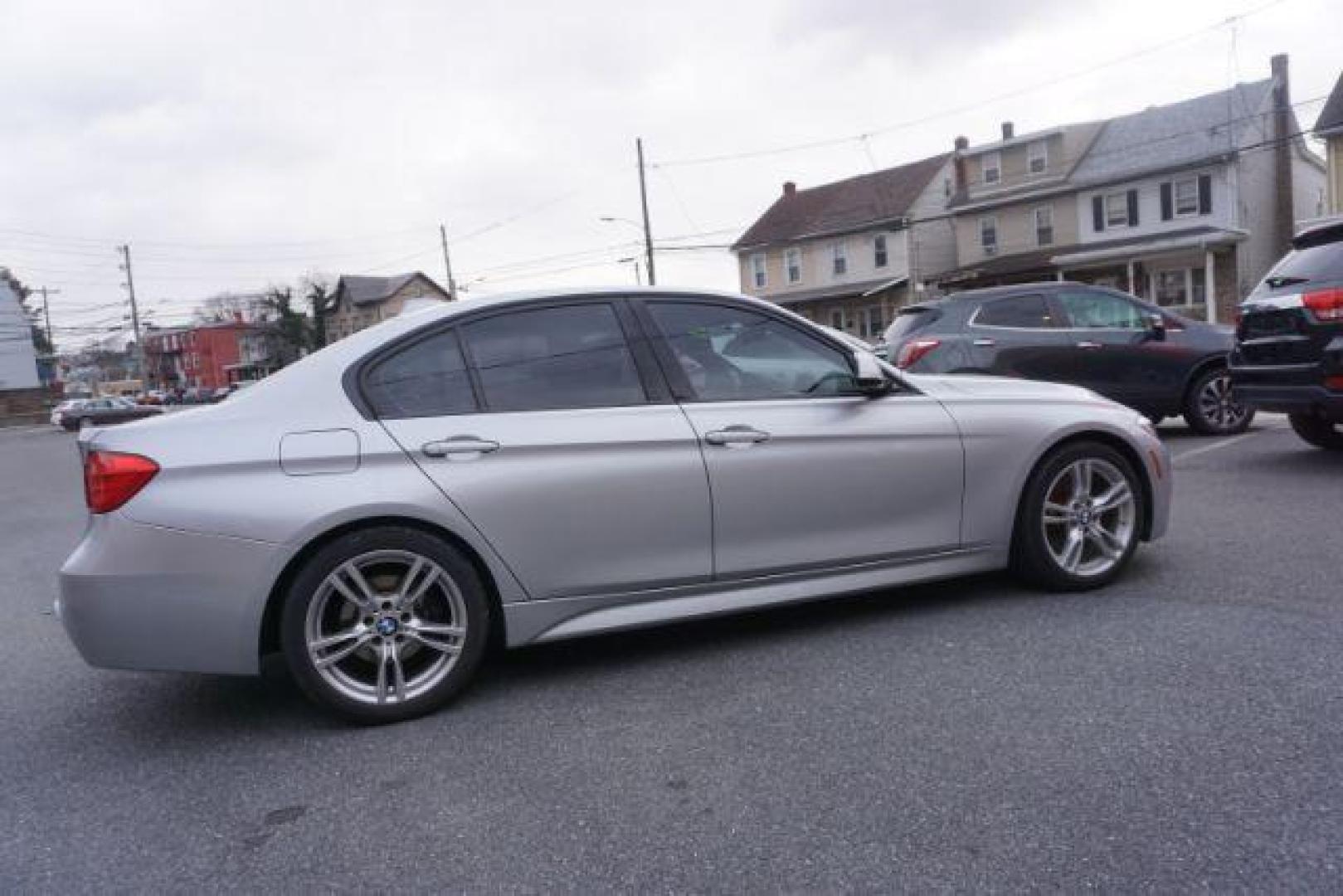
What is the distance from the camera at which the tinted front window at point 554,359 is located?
364cm

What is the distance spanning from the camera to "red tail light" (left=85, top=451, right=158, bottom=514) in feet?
10.4

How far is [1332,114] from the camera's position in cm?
2520

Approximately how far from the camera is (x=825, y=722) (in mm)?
3133

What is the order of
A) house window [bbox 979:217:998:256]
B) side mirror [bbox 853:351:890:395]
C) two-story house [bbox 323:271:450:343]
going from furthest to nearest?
two-story house [bbox 323:271:450:343] < house window [bbox 979:217:998:256] < side mirror [bbox 853:351:890:395]

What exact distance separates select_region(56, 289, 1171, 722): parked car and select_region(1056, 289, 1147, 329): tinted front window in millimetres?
5227

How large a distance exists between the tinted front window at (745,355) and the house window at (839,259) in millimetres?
38004

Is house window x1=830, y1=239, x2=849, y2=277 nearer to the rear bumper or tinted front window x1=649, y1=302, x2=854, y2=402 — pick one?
tinted front window x1=649, y1=302, x2=854, y2=402

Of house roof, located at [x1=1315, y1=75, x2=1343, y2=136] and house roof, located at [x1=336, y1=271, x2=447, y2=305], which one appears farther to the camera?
house roof, located at [x1=336, y1=271, x2=447, y2=305]

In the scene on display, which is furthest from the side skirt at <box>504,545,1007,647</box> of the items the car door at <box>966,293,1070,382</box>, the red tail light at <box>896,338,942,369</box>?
the car door at <box>966,293,1070,382</box>

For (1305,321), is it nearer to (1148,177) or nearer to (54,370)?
(1148,177)

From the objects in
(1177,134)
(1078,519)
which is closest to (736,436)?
(1078,519)

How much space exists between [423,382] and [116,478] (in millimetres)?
1045

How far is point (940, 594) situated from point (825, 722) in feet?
5.18

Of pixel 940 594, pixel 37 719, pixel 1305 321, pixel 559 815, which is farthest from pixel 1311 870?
Result: pixel 1305 321
